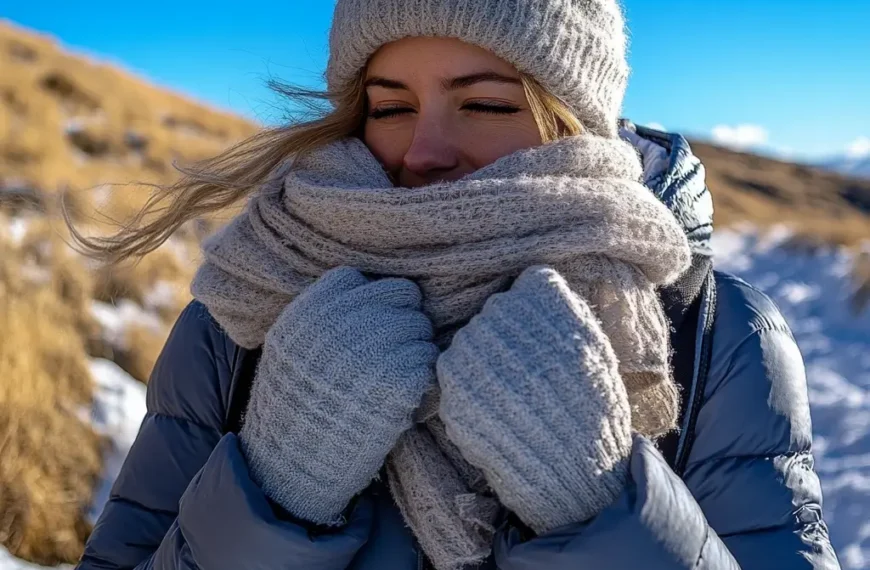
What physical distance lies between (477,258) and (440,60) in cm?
41

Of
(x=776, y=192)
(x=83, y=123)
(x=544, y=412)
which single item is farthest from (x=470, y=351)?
(x=776, y=192)

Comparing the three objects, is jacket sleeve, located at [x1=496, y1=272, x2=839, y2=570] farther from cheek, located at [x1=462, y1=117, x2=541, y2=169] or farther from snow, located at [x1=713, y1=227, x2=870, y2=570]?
snow, located at [x1=713, y1=227, x2=870, y2=570]

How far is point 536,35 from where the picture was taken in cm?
136

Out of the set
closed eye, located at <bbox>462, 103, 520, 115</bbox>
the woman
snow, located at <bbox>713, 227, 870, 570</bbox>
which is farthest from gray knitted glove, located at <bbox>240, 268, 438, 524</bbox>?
snow, located at <bbox>713, 227, 870, 570</bbox>

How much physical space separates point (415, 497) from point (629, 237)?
1.88 feet

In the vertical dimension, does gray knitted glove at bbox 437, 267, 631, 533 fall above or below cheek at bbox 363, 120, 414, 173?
below

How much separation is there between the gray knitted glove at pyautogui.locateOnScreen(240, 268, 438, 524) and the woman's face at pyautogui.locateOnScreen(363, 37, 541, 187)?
0.37m

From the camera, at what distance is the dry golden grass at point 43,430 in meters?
2.82

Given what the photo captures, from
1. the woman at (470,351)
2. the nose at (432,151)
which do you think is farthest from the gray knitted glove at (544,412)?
the nose at (432,151)

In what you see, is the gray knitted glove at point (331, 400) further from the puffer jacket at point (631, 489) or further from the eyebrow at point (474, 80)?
the eyebrow at point (474, 80)

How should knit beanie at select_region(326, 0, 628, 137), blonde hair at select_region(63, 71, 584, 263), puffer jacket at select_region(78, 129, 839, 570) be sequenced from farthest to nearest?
blonde hair at select_region(63, 71, 584, 263) → knit beanie at select_region(326, 0, 628, 137) → puffer jacket at select_region(78, 129, 839, 570)

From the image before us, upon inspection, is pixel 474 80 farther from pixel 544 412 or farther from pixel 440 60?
pixel 544 412

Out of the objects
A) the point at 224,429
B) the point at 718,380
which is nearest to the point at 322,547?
the point at 224,429

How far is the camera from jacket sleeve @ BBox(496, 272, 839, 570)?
3.34 ft
